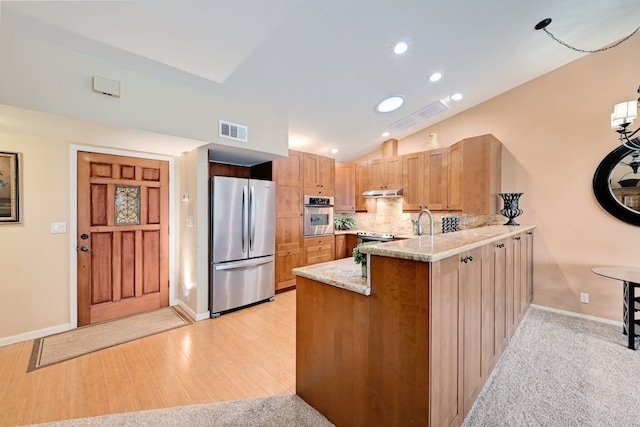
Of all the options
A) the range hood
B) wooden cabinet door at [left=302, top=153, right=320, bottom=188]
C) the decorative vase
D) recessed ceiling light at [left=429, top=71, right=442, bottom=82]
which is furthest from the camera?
the range hood

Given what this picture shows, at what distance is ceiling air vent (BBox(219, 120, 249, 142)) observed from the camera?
10.3 ft

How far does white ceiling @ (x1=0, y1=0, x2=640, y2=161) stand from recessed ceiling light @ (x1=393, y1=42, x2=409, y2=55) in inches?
2.1

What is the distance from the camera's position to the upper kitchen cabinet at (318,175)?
15.2ft

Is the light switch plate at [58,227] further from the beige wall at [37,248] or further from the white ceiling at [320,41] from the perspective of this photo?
the white ceiling at [320,41]

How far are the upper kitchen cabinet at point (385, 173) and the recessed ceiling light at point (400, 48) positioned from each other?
93.9 inches

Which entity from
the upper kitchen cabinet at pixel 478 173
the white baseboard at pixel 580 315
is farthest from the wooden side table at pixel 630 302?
the upper kitchen cabinet at pixel 478 173

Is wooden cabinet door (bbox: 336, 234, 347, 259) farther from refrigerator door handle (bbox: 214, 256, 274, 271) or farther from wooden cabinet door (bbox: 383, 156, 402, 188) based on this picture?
refrigerator door handle (bbox: 214, 256, 274, 271)

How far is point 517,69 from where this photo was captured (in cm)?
340

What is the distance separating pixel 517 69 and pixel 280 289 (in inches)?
183

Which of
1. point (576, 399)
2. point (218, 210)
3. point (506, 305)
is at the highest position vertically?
point (218, 210)

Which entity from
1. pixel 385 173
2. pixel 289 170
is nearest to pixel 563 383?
pixel 385 173

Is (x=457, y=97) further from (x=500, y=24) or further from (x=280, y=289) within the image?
(x=280, y=289)

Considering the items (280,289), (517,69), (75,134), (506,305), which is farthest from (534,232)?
(75,134)

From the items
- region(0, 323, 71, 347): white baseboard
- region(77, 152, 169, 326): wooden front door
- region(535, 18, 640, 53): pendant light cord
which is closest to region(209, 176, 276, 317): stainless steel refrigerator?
region(77, 152, 169, 326): wooden front door
